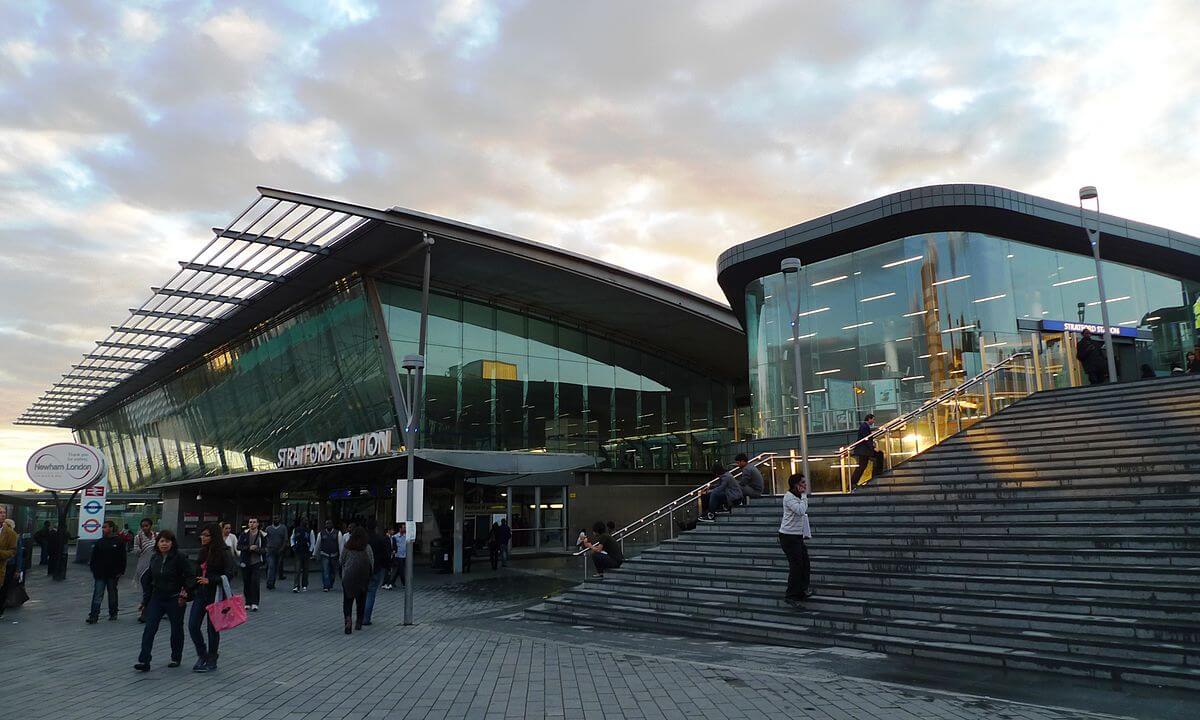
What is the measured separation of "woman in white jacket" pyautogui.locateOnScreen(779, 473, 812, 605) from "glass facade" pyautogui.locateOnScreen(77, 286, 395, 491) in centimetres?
1970

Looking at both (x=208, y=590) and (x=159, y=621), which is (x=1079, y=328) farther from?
(x=159, y=621)

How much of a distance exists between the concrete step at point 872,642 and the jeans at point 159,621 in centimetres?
590

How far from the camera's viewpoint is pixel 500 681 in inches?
323

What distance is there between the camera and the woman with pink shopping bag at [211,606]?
893cm

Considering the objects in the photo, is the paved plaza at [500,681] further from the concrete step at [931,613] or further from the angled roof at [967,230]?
the angled roof at [967,230]

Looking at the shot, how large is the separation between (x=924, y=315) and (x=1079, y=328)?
503cm

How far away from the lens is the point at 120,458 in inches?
2376

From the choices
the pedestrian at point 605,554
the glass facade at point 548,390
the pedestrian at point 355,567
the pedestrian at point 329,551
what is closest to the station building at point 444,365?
the glass facade at point 548,390

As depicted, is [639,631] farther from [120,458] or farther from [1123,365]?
[120,458]

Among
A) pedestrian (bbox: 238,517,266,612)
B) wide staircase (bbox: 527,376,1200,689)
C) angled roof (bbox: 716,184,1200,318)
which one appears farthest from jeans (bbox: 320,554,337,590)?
angled roof (bbox: 716,184,1200,318)

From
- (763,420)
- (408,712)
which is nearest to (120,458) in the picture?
(763,420)

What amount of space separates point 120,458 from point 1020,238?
6247cm

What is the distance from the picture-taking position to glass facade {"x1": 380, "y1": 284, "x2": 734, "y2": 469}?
29109 mm

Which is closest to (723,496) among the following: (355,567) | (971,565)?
(971,565)
